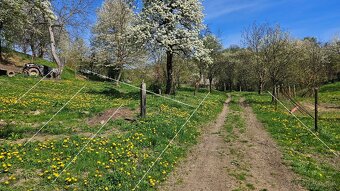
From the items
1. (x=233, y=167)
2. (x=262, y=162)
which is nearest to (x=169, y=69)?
(x=262, y=162)

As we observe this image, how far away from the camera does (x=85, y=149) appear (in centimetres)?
1321

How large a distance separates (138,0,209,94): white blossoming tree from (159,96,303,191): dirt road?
14.1 metres

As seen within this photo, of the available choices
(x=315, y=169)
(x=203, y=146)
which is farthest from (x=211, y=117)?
(x=315, y=169)

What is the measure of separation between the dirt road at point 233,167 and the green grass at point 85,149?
70 centimetres

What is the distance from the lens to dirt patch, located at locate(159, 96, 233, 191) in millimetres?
11633

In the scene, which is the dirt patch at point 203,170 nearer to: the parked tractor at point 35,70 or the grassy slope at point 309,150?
the grassy slope at point 309,150

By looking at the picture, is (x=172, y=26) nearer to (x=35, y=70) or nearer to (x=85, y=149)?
(x=85, y=149)

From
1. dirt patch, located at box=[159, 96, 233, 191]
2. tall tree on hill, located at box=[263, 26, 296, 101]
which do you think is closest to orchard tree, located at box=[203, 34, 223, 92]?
tall tree on hill, located at box=[263, 26, 296, 101]

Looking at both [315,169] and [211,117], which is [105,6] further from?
[315,169]

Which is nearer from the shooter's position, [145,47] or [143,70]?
[145,47]

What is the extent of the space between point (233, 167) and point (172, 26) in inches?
801

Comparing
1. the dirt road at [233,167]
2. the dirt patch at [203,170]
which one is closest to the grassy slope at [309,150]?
the dirt road at [233,167]

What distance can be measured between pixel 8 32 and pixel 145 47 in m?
27.4

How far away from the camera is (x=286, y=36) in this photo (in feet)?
155
